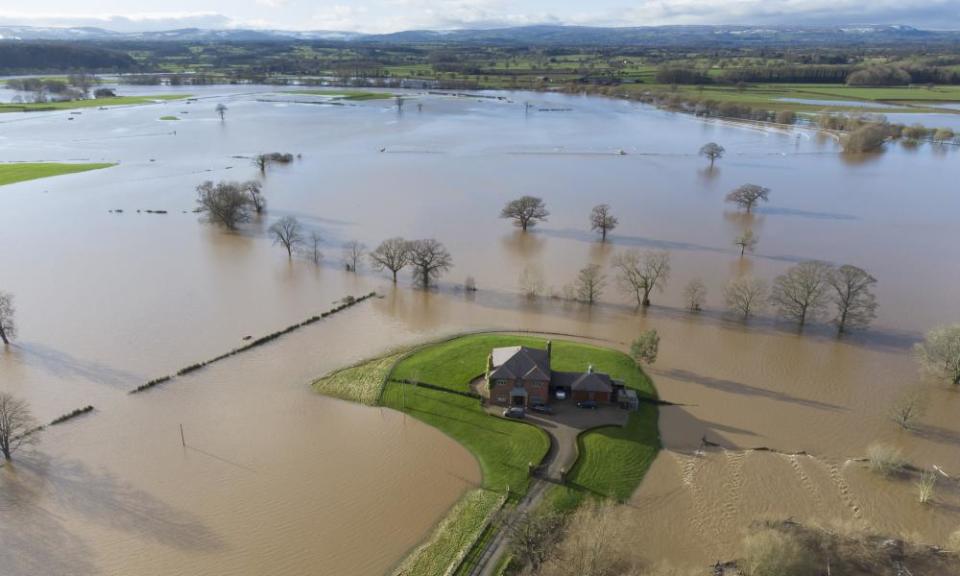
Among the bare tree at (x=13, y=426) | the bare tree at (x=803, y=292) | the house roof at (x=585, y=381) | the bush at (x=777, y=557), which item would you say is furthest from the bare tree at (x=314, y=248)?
the bush at (x=777, y=557)

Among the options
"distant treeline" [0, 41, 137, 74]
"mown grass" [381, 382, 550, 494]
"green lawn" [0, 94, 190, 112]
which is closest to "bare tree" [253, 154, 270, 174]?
"mown grass" [381, 382, 550, 494]

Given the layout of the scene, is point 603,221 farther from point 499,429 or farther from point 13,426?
point 13,426

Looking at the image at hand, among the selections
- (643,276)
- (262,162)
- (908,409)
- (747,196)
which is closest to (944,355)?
(908,409)

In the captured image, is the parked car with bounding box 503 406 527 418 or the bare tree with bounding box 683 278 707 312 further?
the bare tree with bounding box 683 278 707 312

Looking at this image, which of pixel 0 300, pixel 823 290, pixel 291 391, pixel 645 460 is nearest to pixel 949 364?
pixel 823 290

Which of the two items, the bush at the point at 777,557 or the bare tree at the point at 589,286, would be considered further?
the bare tree at the point at 589,286

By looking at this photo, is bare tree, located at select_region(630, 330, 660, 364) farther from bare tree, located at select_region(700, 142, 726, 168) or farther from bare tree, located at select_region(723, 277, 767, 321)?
bare tree, located at select_region(700, 142, 726, 168)

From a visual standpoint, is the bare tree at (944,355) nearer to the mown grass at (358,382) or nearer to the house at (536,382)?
the house at (536,382)
